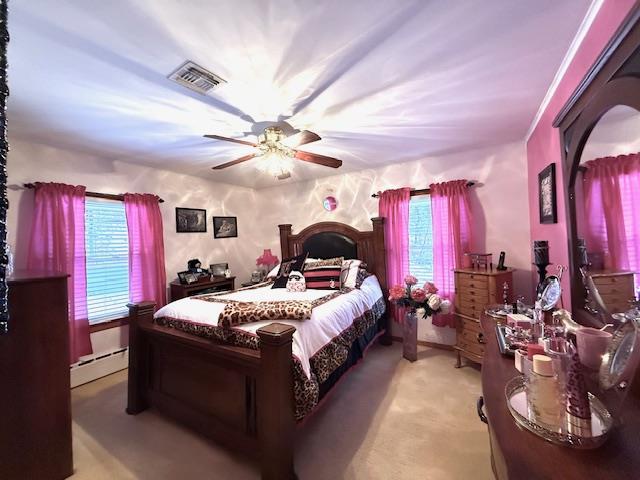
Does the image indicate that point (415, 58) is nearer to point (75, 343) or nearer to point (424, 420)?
point (424, 420)

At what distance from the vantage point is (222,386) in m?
1.77

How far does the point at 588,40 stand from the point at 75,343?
Answer: 448 cm

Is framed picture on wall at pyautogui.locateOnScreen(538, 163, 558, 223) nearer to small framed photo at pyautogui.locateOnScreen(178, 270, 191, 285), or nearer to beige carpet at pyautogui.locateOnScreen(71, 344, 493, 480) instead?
beige carpet at pyautogui.locateOnScreen(71, 344, 493, 480)

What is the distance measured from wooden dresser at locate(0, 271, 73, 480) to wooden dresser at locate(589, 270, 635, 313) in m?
2.86

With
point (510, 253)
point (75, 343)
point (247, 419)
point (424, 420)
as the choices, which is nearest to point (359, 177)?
point (510, 253)

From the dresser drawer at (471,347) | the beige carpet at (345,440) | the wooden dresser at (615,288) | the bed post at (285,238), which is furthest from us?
the bed post at (285,238)

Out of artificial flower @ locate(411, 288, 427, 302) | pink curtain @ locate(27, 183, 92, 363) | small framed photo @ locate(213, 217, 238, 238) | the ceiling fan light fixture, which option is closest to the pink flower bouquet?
artificial flower @ locate(411, 288, 427, 302)

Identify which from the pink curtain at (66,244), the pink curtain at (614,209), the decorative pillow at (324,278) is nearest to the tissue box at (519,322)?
the pink curtain at (614,209)

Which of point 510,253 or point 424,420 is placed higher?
point 510,253

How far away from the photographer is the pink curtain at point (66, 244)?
8.34 ft

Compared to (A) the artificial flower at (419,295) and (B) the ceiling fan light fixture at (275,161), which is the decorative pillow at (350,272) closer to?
(A) the artificial flower at (419,295)

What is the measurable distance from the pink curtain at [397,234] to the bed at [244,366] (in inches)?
38.2

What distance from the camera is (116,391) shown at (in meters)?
2.62

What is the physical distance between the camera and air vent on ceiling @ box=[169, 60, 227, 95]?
5.13ft
